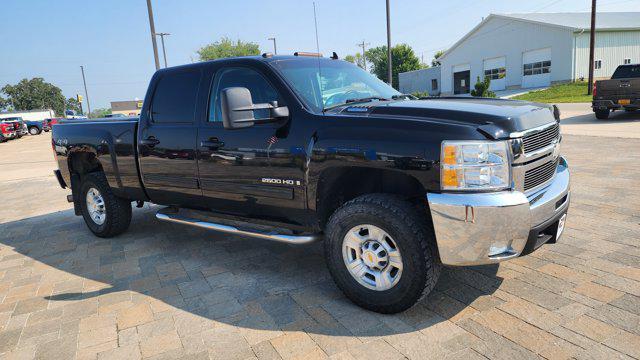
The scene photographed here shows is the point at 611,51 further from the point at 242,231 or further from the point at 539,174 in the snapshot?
the point at 242,231

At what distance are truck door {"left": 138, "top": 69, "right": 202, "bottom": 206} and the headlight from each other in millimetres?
2463

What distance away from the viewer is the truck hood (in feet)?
9.18

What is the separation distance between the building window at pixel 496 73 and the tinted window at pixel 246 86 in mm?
40366

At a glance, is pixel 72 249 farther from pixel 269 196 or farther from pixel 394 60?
pixel 394 60

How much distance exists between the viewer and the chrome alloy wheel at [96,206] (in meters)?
5.55

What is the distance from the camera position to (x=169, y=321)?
131 inches

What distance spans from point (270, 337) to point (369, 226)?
100cm

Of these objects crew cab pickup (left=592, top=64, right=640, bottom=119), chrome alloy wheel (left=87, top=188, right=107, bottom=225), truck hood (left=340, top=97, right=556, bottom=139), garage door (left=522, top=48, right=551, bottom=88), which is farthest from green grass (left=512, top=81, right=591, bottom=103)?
chrome alloy wheel (left=87, top=188, right=107, bottom=225)

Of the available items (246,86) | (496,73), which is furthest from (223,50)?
(246,86)

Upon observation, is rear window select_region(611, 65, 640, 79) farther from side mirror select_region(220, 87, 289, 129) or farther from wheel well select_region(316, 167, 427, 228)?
side mirror select_region(220, 87, 289, 129)

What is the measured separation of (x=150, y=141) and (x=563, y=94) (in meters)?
30.1

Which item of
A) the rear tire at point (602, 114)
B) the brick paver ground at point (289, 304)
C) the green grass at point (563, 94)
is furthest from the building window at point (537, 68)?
the brick paver ground at point (289, 304)

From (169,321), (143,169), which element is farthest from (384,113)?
(143,169)

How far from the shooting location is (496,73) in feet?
134
